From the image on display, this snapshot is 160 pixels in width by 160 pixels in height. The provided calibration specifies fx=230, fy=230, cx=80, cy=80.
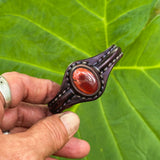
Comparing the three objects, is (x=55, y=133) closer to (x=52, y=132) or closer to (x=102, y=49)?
(x=52, y=132)

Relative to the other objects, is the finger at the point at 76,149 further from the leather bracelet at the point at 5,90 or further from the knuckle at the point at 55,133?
the leather bracelet at the point at 5,90

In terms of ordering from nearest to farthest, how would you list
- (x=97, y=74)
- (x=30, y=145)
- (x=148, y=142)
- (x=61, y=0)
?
(x=30, y=145) → (x=97, y=74) → (x=148, y=142) → (x=61, y=0)

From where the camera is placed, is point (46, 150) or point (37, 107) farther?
point (37, 107)

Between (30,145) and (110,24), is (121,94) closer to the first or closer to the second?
(110,24)

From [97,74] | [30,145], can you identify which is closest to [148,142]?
[97,74]

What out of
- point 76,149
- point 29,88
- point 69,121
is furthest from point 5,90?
point 76,149

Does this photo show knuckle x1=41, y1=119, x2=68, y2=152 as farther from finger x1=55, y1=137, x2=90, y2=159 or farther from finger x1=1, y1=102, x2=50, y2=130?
finger x1=1, y1=102, x2=50, y2=130

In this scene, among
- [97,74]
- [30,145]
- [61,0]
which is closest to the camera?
[30,145]
